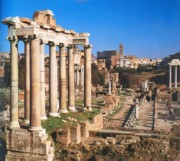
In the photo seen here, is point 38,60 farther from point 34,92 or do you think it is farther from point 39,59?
point 34,92

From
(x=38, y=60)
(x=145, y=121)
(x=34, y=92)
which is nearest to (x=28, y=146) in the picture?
(x=34, y=92)

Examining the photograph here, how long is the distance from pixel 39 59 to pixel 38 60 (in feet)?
0.41

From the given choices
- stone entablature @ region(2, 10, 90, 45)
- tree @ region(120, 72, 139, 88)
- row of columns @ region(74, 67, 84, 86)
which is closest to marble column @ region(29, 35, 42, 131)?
stone entablature @ region(2, 10, 90, 45)

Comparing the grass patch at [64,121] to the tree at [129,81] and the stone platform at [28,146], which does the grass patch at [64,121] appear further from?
the tree at [129,81]

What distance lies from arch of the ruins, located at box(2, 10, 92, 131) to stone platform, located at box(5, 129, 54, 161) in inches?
14.2

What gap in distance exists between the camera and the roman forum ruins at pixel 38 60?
11344 mm

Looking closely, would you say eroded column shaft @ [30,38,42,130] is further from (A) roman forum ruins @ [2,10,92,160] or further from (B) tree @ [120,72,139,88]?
(B) tree @ [120,72,139,88]

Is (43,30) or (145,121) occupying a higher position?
(43,30)

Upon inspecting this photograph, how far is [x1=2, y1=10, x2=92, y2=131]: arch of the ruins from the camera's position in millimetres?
11344

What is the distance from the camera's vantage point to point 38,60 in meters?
11.4

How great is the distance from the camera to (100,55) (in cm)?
13325

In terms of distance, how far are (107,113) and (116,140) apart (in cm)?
1428

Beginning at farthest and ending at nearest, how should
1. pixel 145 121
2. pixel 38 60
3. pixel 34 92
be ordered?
pixel 145 121
pixel 38 60
pixel 34 92

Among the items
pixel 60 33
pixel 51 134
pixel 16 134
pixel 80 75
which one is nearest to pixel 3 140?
pixel 16 134
